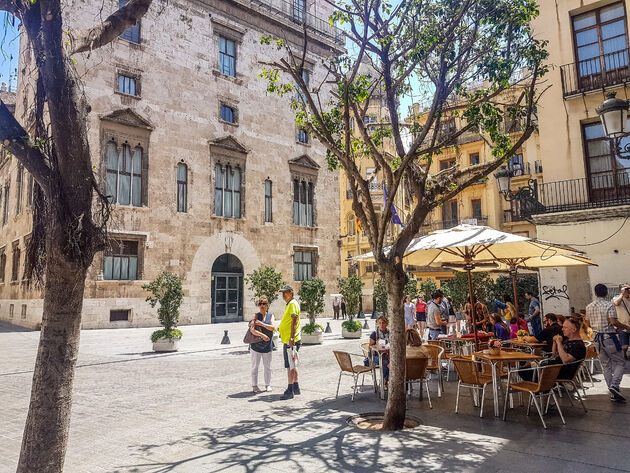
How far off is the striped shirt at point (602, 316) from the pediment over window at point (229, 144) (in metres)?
20.9

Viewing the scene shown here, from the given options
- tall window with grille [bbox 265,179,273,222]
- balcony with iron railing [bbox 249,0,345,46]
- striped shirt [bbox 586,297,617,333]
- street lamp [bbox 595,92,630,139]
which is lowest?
striped shirt [bbox 586,297,617,333]

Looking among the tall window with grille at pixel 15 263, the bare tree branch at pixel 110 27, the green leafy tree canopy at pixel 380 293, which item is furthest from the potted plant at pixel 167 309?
the tall window with grille at pixel 15 263

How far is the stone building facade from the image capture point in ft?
70.5

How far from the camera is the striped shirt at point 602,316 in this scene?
25.4ft

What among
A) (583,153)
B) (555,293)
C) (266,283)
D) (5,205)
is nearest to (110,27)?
(266,283)

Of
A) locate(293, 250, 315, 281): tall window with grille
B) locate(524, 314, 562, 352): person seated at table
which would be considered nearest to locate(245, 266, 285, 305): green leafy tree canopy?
locate(524, 314, 562, 352): person seated at table

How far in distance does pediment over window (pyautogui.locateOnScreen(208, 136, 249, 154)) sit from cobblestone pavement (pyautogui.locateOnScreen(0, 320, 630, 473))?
17101mm

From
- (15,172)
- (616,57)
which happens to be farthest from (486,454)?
(15,172)

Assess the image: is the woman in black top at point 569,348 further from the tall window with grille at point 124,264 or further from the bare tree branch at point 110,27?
the tall window with grille at point 124,264

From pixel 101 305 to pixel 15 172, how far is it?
12224mm

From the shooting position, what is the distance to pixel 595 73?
15.2m

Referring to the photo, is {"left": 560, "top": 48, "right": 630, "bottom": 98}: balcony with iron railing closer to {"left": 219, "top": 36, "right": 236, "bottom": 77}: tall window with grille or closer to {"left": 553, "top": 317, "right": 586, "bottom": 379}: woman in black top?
{"left": 553, "top": 317, "right": 586, "bottom": 379}: woman in black top

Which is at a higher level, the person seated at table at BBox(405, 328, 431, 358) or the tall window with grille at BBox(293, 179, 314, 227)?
the tall window with grille at BBox(293, 179, 314, 227)

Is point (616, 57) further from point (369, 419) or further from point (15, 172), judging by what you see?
point (15, 172)
